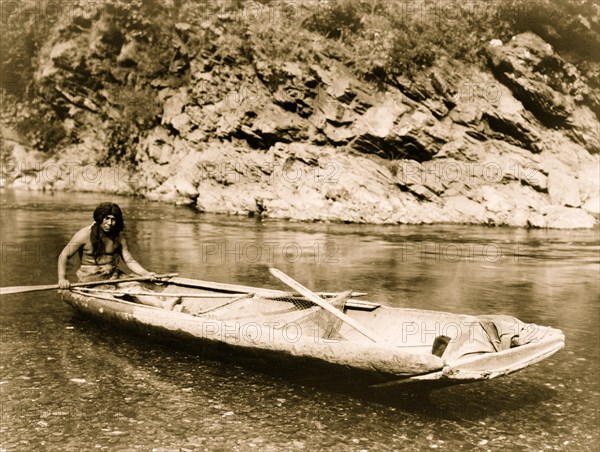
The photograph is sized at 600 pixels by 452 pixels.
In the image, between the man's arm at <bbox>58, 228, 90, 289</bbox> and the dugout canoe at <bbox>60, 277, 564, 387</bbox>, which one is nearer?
the dugout canoe at <bbox>60, 277, 564, 387</bbox>

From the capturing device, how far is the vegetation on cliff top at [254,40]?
24.8 meters

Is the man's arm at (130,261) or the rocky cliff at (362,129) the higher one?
the rocky cliff at (362,129)

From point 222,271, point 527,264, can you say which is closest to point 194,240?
point 222,271

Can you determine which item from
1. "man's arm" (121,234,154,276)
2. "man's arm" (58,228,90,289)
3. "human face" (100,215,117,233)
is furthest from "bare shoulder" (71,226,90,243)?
"man's arm" (121,234,154,276)

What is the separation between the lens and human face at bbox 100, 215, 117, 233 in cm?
727

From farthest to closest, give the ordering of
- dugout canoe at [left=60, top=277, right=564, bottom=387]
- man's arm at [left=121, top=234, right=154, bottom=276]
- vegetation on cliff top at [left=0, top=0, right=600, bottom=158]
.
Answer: vegetation on cliff top at [left=0, top=0, right=600, bottom=158], man's arm at [left=121, top=234, right=154, bottom=276], dugout canoe at [left=60, top=277, right=564, bottom=387]

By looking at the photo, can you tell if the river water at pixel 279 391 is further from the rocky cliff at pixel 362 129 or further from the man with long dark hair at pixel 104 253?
the rocky cliff at pixel 362 129

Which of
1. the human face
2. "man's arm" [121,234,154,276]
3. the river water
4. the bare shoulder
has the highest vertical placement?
the human face

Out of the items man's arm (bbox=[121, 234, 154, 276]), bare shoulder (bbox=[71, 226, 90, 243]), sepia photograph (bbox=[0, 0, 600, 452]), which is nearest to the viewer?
sepia photograph (bbox=[0, 0, 600, 452])

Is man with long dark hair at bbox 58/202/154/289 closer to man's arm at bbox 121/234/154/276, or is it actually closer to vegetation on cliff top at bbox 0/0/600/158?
man's arm at bbox 121/234/154/276

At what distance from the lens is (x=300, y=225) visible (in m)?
19.1

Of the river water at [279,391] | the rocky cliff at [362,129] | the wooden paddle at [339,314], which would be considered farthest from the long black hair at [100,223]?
the rocky cliff at [362,129]

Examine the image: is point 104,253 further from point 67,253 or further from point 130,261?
point 67,253

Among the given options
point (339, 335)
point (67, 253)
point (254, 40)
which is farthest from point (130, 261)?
point (254, 40)
